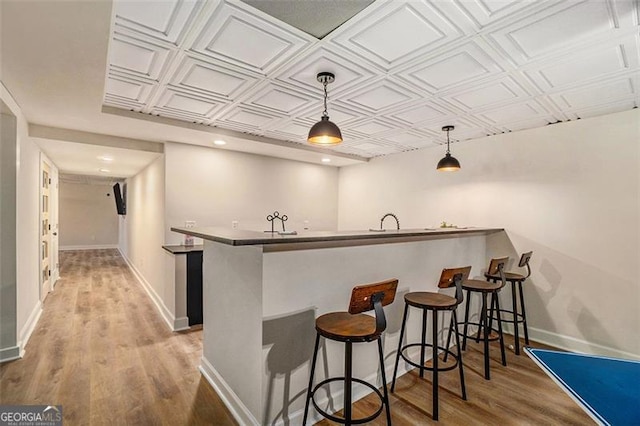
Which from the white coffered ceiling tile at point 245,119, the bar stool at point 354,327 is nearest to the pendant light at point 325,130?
the white coffered ceiling tile at point 245,119

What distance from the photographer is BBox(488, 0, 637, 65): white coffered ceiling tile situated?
1.70 metres

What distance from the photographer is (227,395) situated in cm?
231

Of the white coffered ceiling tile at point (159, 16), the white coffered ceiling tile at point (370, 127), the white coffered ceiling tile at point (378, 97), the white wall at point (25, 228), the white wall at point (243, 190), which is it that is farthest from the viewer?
the white wall at point (243, 190)

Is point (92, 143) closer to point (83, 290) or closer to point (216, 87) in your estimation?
point (216, 87)

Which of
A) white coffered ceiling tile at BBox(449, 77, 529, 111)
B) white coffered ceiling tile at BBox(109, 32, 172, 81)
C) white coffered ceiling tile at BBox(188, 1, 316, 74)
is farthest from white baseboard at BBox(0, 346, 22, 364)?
white coffered ceiling tile at BBox(449, 77, 529, 111)

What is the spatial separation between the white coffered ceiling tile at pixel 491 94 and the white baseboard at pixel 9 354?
4824 mm

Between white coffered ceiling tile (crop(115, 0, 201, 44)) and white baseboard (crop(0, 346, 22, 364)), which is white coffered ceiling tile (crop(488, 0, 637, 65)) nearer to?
white coffered ceiling tile (crop(115, 0, 201, 44))

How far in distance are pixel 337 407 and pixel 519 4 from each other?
2794mm

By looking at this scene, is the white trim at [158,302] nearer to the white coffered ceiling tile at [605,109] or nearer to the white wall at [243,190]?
the white wall at [243,190]

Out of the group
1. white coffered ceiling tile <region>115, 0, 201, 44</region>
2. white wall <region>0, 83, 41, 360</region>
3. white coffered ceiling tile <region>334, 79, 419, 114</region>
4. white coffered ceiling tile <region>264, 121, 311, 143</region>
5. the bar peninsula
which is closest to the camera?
white coffered ceiling tile <region>115, 0, 201, 44</region>

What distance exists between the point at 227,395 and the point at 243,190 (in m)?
3.25

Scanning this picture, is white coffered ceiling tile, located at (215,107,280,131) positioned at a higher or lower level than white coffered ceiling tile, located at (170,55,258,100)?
lower

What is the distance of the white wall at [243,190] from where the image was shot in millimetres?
4344

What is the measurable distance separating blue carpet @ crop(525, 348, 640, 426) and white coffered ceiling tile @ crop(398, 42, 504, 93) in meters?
1.93
